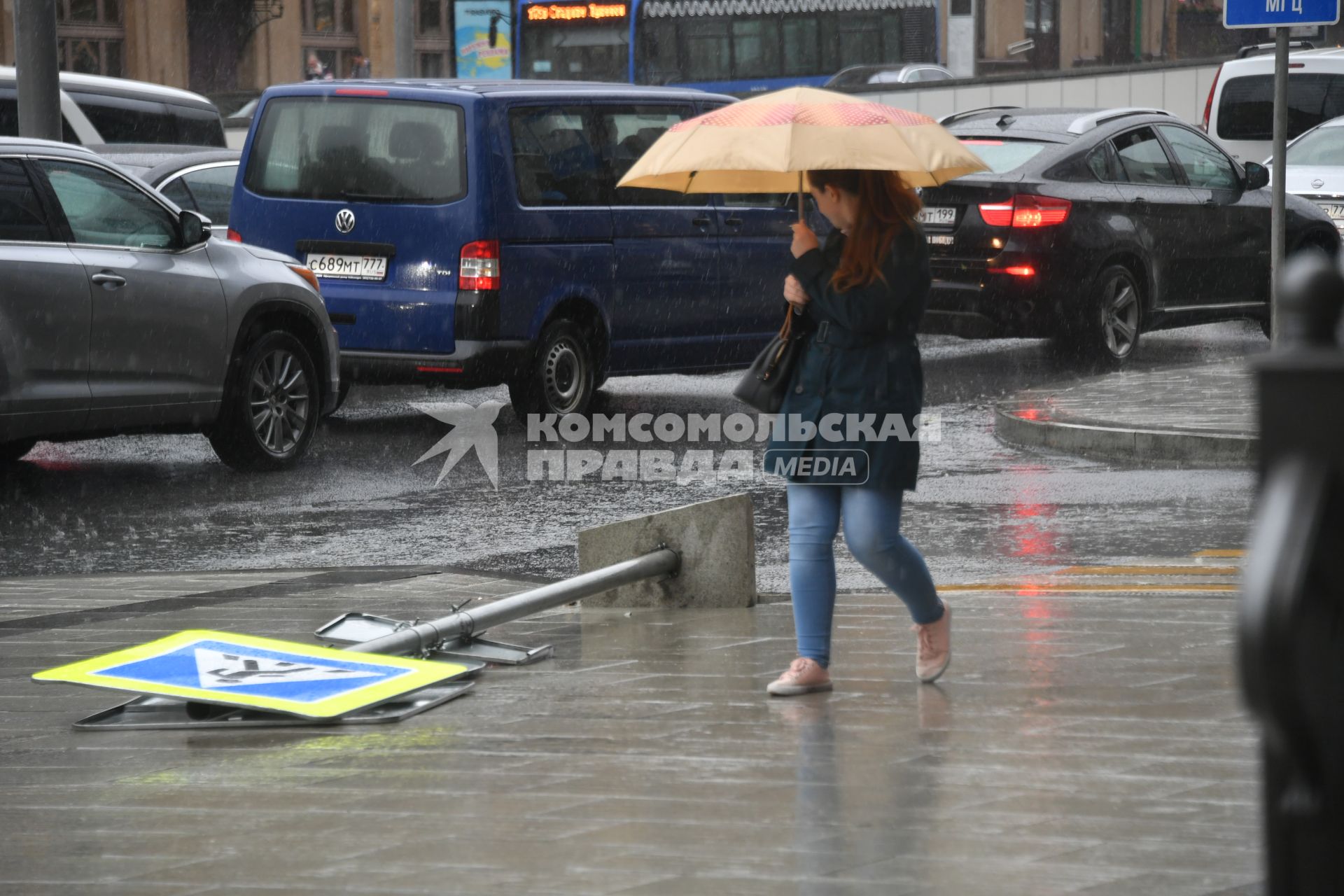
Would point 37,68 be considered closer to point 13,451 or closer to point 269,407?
point 13,451

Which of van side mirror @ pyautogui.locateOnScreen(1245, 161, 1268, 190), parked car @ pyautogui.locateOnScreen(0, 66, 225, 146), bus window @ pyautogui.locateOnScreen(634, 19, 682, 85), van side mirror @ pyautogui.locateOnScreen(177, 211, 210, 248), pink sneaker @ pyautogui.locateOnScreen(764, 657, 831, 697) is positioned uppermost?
bus window @ pyautogui.locateOnScreen(634, 19, 682, 85)

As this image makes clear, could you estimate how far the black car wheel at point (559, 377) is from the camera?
12.2m

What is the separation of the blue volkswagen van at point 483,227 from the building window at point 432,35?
125 ft

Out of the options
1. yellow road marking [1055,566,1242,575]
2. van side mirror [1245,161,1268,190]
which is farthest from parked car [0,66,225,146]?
yellow road marking [1055,566,1242,575]

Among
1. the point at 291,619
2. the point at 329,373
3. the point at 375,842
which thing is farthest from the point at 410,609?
the point at 329,373

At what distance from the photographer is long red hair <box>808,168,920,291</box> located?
5.20 meters

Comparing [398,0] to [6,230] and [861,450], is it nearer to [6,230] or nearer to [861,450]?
[6,230]

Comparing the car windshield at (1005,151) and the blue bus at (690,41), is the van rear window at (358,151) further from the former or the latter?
the blue bus at (690,41)

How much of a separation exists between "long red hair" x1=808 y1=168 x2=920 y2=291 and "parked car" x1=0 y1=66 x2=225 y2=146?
12.4 meters

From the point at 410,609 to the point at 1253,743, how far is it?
3.18 m

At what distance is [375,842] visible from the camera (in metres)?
3.92

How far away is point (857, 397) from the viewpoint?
5219mm

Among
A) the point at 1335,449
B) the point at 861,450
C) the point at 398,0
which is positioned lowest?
the point at 861,450

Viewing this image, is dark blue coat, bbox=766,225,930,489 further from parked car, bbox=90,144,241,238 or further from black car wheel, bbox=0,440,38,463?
parked car, bbox=90,144,241,238
